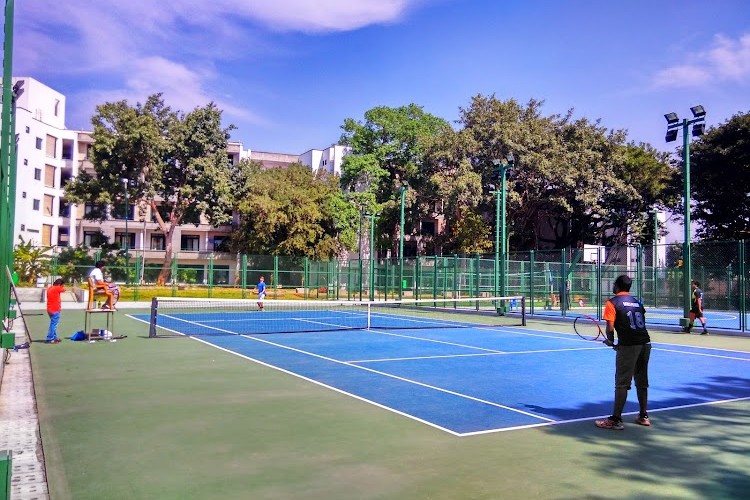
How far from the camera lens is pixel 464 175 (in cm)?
4578

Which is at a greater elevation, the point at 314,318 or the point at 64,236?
the point at 64,236

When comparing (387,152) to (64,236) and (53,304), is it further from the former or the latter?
(53,304)

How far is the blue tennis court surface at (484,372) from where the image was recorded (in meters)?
8.29

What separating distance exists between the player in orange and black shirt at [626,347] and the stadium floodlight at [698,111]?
15.1m

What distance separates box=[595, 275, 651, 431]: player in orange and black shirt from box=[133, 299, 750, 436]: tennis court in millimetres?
675

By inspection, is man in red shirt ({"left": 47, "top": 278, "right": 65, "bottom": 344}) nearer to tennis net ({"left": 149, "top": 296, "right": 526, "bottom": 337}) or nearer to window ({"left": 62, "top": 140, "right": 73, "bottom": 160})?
tennis net ({"left": 149, "top": 296, "right": 526, "bottom": 337})

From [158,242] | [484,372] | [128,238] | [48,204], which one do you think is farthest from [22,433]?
[158,242]

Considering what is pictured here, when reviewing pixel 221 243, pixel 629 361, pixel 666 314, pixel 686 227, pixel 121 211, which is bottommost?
pixel 666 314

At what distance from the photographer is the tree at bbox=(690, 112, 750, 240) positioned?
42.5m

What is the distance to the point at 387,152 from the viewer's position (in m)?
57.8

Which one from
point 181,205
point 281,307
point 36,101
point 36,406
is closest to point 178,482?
point 36,406

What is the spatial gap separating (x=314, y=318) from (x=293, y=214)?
27418mm

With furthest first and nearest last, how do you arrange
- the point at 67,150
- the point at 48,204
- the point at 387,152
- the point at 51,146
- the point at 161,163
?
the point at 67,150 < the point at 51,146 < the point at 48,204 < the point at 387,152 < the point at 161,163

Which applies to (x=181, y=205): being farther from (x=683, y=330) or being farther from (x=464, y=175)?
(x=683, y=330)
